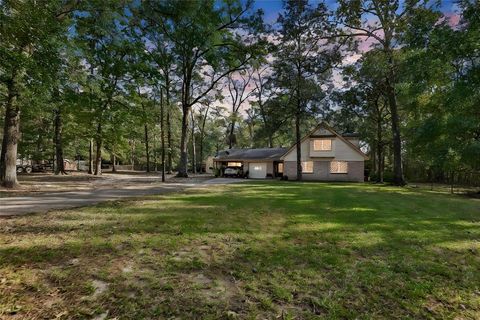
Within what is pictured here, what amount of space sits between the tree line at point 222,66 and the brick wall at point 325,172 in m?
3.06

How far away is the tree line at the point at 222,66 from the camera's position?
9.27 m

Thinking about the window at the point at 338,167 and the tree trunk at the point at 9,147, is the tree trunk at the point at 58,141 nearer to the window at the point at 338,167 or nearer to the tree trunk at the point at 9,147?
the tree trunk at the point at 9,147

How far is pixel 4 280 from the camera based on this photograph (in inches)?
133

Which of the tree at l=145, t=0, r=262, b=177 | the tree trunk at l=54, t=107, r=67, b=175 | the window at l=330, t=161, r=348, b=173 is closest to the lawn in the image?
the tree at l=145, t=0, r=262, b=177

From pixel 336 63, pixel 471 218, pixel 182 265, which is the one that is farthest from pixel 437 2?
pixel 336 63

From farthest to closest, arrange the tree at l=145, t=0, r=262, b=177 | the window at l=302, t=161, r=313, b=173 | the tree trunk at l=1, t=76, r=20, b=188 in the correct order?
the window at l=302, t=161, r=313, b=173
the tree at l=145, t=0, r=262, b=177
the tree trunk at l=1, t=76, r=20, b=188

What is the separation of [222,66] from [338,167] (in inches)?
656

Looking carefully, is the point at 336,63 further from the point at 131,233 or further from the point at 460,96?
the point at 131,233

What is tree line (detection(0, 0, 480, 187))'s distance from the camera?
927 centimetres

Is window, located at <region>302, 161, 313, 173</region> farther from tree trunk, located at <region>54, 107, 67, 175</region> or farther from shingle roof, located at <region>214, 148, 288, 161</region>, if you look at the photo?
tree trunk, located at <region>54, 107, 67, 175</region>

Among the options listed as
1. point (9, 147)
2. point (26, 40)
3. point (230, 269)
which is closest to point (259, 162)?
point (9, 147)

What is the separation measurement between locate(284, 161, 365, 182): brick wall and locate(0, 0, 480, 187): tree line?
3060mm

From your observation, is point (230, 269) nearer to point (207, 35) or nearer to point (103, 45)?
point (103, 45)

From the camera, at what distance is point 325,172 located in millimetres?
30797
